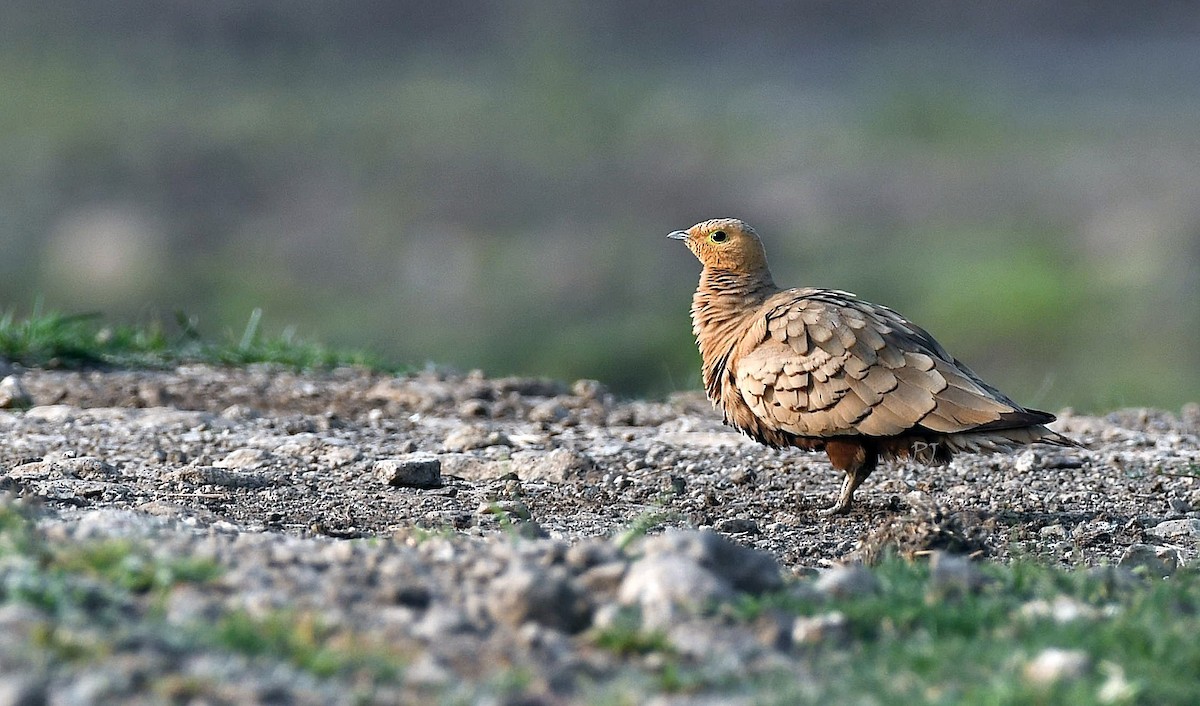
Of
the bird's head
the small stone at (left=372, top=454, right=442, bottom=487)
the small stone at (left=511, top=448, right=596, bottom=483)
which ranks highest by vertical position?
the bird's head

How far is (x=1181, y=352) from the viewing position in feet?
39.7

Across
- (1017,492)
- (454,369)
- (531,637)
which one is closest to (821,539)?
(1017,492)

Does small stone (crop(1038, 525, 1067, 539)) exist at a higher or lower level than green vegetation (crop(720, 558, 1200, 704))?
higher

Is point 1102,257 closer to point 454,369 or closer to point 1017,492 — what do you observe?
point 454,369

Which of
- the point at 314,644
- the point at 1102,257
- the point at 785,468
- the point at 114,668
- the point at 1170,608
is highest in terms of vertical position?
the point at 1102,257

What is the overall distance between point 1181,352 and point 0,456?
9318 mm

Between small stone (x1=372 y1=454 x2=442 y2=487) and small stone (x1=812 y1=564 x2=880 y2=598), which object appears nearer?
small stone (x1=812 y1=564 x2=880 y2=598)

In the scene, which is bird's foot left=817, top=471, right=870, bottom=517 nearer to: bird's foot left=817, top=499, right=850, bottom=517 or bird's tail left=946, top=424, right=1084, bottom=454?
bird's foot left=817, top=499, right=850, bottom=517

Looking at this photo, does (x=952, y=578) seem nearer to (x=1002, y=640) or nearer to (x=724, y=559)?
(x=1002, y=640)

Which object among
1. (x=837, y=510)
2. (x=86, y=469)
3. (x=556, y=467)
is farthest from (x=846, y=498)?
(x=86, y=469)

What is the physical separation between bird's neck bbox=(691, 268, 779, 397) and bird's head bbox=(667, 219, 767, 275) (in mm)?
24

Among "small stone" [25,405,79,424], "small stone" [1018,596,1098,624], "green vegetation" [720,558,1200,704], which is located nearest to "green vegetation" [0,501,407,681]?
"green vegetation" [720,558,1200,704]

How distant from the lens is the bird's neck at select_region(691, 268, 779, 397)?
230 inches

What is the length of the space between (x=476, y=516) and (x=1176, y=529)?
2.19 m
